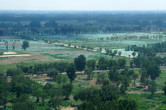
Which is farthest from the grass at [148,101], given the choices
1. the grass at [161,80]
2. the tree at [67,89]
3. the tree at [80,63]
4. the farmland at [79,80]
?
the tree at [80,63]

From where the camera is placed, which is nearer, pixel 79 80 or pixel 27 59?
pixel 79 80

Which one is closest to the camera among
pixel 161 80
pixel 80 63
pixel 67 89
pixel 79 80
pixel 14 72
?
pixel 67 89

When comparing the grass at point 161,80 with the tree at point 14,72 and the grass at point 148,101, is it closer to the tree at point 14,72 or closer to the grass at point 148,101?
the grass at point 148,101

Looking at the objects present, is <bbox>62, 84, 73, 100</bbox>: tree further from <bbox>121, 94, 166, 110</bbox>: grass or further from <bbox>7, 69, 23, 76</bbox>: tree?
<bbox>7, 69, 23, 76</bbox>: tree

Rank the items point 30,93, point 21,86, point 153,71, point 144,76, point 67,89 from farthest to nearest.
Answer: point 153,71 < point 144,76 < point 30,93 < point 67,89 < point 21,86

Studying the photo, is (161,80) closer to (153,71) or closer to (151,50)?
(153,71)

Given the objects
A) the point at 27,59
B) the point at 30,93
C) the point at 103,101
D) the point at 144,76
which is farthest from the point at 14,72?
the point at 103,101

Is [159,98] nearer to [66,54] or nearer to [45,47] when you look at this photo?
[66,54]

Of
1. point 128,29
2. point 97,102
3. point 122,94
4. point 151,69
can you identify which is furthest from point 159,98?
point 128,29

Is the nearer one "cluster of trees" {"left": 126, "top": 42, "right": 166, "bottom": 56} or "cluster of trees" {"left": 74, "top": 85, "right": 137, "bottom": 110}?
"cluster of trees" {"left": 74, "top": 85, "right": 137, "bottom": 110}

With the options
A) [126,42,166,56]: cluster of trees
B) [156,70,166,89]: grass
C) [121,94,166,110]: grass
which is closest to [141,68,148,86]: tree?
[156,70,166,89]: grass

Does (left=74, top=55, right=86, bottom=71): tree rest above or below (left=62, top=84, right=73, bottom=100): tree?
above
